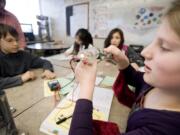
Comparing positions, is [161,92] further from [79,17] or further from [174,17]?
[79,17]

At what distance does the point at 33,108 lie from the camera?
2.38ft

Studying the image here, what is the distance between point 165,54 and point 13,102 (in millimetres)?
832

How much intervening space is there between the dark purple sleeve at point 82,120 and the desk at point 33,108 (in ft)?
0.84

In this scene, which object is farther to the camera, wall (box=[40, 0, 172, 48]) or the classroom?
wall (box=[40, 0, 172, 48])

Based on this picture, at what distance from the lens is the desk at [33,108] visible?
61 centimetres

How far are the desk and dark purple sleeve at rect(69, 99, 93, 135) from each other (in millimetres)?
256

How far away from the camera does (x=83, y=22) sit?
3.60 metres

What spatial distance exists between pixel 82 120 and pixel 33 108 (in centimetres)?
45

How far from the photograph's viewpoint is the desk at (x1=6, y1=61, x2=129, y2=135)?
607 millimetres

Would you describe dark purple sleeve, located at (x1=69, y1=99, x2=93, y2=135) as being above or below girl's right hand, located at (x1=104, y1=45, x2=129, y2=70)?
below

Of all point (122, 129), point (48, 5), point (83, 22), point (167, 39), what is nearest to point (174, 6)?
point (167, 39)

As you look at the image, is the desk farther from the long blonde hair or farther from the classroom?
the long blonde hair

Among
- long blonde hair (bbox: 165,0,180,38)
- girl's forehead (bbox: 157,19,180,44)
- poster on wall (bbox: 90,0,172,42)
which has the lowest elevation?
girl's forehead (bbox: 157,19,180,44)

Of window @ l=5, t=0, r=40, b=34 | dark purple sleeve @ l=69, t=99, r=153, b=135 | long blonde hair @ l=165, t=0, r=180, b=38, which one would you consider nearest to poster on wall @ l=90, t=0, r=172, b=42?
window @ l=5, t=0, r=40, b=34
